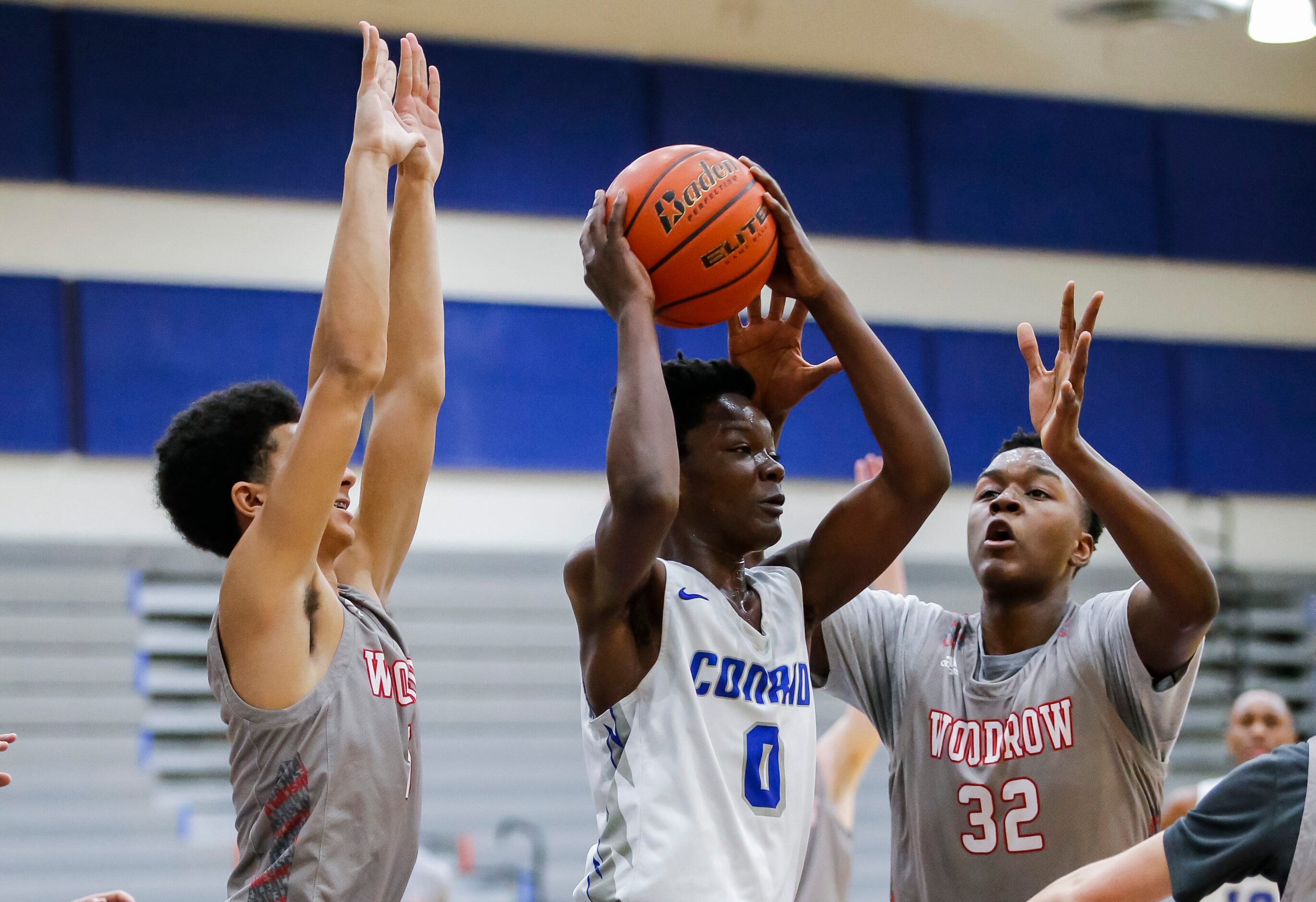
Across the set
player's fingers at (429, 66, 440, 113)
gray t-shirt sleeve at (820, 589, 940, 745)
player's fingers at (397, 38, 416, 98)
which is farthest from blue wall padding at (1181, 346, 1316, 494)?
player's fingers at (397, 38, 416, 98)

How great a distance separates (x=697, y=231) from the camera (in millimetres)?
2984

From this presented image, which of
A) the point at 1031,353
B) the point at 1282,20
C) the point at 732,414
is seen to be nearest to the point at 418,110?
the point at 732,414

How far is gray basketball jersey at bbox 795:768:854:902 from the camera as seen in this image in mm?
4898

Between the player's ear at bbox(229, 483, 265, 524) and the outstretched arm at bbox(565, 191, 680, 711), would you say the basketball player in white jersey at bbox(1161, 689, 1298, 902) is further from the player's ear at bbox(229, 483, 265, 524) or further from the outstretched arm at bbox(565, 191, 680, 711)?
the player's ear at bbox(229, 483, 265, 524)

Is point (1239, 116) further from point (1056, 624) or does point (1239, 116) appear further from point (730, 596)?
point (730, 596)

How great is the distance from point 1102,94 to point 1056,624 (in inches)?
279

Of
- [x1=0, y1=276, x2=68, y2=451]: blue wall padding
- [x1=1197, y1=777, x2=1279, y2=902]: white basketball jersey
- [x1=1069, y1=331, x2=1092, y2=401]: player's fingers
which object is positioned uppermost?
[x1=0, y1=276, x2=68, y2=451]: blue wall padding

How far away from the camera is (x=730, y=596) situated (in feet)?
9.71

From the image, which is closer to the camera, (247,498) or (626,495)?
(626,495)

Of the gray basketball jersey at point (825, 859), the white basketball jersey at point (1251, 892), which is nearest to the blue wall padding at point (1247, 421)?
the white basketball jersey at point (1251, 892)

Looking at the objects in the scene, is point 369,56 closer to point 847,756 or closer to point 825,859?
point 825,859

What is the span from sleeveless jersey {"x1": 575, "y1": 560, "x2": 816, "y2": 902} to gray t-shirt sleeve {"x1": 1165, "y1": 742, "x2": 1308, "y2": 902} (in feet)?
2.41

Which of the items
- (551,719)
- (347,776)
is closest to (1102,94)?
(551,719)

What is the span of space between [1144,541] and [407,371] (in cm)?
170
